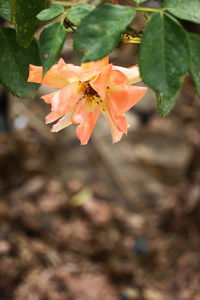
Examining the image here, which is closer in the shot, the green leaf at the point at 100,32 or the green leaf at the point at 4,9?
the green leaf at the point at 100,32

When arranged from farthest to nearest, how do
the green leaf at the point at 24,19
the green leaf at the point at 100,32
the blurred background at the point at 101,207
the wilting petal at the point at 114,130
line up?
the blurred background at the point at 101,207 → the wilting petal at the point at 114,130 → the green leaf at the point at 24,19 → the green leaf at the point at 100,32

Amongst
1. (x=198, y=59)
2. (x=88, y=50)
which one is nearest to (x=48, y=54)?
(x=88, y=50)

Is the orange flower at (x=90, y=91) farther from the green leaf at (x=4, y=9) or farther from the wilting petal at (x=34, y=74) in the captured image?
the green leaf at (x=4, y=9)

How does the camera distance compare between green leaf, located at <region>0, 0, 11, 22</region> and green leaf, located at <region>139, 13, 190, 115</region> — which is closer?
green leaf, located at <region>139, 13, 190, 115</region>

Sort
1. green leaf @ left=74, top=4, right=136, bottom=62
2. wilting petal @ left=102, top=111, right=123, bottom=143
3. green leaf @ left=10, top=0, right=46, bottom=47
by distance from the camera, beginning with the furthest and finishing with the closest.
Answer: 1. wilting petal @ left=102, top=111, right=123, bottom=143
2. green leaf @ left=10, top=0, right=46, bottom=47
3. green leaf @ left=74, top=4, right=136, bottom=62

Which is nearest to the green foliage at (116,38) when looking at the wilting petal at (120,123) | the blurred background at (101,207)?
the wilting petal at (120,123)

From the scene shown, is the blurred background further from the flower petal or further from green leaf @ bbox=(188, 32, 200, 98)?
green leaf @ bbox=(188, 32, 200, 98)

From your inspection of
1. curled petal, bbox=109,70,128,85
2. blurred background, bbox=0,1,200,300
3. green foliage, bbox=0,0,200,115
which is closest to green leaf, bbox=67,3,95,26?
green foliage, bbox=0,0,200,115
